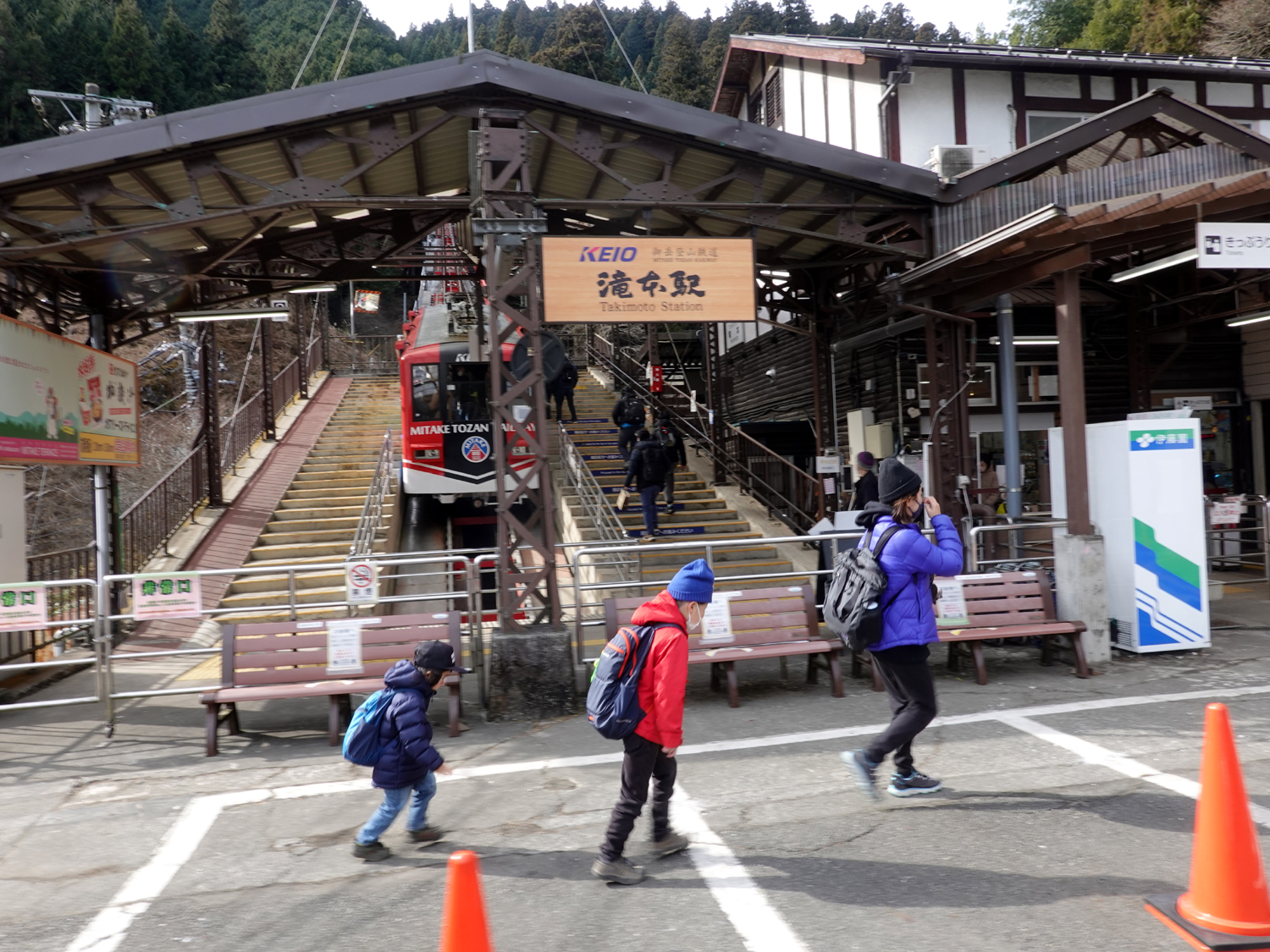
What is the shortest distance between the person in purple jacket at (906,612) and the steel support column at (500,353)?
368cm

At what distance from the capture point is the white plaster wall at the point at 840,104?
17.8 meters

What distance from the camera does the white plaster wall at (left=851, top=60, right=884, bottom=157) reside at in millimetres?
16766

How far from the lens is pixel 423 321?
860 inches

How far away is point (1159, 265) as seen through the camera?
39.4 ft

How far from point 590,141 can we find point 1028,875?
306 inches

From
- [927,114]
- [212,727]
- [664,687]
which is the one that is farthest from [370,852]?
[927,114]

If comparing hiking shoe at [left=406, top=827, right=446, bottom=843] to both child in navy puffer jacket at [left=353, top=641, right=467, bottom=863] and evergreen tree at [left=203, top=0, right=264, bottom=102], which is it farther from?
evergreen tree at [left=203, top=0, right=264, bottom=102]

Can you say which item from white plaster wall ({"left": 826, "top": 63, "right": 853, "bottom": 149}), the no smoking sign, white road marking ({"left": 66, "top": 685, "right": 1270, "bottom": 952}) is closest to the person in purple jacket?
white road marking ({"left": 66, "top": 685, "right": 1270, "bottom": 952})

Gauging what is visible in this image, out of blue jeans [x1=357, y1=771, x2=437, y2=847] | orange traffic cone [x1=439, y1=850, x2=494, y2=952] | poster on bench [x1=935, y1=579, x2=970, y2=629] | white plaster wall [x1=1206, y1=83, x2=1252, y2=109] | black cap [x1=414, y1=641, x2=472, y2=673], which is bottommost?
blue jeans [x1=357, y1=771, x2=437, y2=847]

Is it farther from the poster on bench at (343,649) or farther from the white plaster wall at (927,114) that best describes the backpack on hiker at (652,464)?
the white plaster wall at (927,114)

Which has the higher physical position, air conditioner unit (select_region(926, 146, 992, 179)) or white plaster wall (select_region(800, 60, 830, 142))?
white plaster wall (select_region(800, 60, 830, 142))

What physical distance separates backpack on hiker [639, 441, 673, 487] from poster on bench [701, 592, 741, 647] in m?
5.71

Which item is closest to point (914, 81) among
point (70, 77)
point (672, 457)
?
point (672, 457)

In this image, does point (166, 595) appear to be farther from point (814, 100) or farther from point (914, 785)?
point (814, 100)
